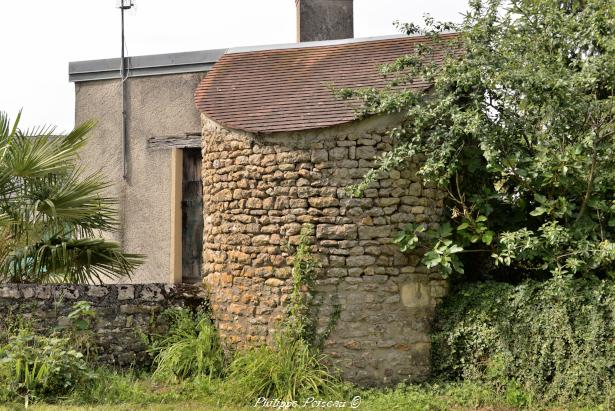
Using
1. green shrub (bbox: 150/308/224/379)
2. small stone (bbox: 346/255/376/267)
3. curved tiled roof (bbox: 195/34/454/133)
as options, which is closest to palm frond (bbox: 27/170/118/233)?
green shrub (bbox: 150/308/224/379)

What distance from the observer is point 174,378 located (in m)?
9.93

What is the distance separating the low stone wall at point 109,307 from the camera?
1026cm

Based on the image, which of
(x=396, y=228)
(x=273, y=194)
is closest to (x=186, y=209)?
(x=273, y=194)

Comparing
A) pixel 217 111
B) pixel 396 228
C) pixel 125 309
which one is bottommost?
pixel 125 309

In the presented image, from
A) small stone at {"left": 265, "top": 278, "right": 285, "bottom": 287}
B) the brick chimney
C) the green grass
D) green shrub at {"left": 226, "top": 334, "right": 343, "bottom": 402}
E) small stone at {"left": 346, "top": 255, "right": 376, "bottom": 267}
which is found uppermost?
the brick chimney

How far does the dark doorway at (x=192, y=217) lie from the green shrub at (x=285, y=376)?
3.64 meters

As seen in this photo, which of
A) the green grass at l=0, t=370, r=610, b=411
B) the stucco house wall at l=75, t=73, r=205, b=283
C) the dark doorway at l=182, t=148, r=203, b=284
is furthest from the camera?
the stucco house wall at l=75, t=73, r=205, b=283

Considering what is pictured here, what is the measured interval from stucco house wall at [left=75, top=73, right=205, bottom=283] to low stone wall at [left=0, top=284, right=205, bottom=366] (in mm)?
2220

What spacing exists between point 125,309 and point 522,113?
209 inches

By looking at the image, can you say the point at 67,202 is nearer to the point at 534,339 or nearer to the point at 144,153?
the point at 144,153

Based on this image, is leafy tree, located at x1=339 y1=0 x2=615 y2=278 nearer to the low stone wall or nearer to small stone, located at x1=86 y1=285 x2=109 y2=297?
the low stone wall

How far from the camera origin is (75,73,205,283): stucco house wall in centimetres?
1326

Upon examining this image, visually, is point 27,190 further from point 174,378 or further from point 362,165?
point 362,165

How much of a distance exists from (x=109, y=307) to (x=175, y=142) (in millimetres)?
3524
